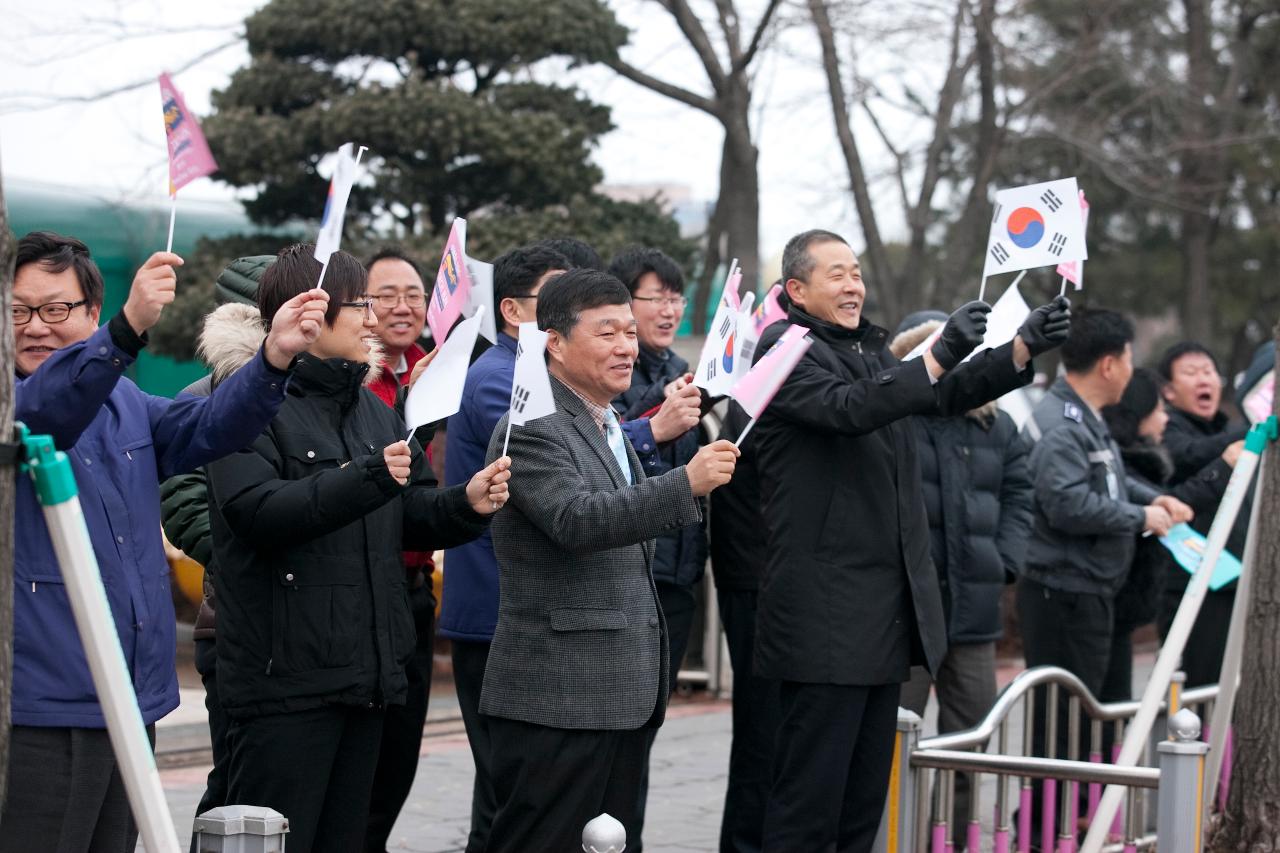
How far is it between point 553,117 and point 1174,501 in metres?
6.59

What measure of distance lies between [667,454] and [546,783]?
177cm

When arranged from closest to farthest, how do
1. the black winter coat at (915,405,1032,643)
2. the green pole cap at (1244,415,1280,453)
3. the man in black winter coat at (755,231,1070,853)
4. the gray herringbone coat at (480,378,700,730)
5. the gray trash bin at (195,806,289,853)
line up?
the gray trash bin at (195,806,289,853) → the gray herringbone coat at (480,378,700,730) → the man in black winter coat at (755,231,1070,853) → the green pole cap at (1244,415,1280,453) → the black winter coat at (915,405,1032,643)

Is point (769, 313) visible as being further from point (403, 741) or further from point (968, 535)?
point (403, 741)

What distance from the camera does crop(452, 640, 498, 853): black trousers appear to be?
15.4 feet

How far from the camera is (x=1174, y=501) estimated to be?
6.44m

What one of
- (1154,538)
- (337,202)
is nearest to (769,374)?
(337,202)

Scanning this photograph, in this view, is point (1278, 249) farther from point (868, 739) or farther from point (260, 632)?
point (260, 632)

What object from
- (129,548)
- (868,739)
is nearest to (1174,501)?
(868,739)

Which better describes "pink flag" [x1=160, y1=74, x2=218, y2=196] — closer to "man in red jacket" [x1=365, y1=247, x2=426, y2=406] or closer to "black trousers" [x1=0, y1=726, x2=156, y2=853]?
"black trousers" [x1=0, y1=726, x2=156, y2=853]

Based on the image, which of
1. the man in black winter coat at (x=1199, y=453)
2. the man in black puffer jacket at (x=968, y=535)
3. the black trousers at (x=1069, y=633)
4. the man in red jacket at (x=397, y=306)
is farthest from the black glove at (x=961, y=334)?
the man in black winter coat at (x=1199, y=453)

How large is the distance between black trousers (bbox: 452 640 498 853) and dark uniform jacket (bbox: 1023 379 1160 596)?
8.12ft

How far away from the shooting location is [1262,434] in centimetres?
549

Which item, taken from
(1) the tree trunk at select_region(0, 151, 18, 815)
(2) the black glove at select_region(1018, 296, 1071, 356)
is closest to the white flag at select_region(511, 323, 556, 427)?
(1) the tree trunk at select_region(0, 151, 18, 815)

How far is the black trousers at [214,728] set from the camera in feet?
14.0
